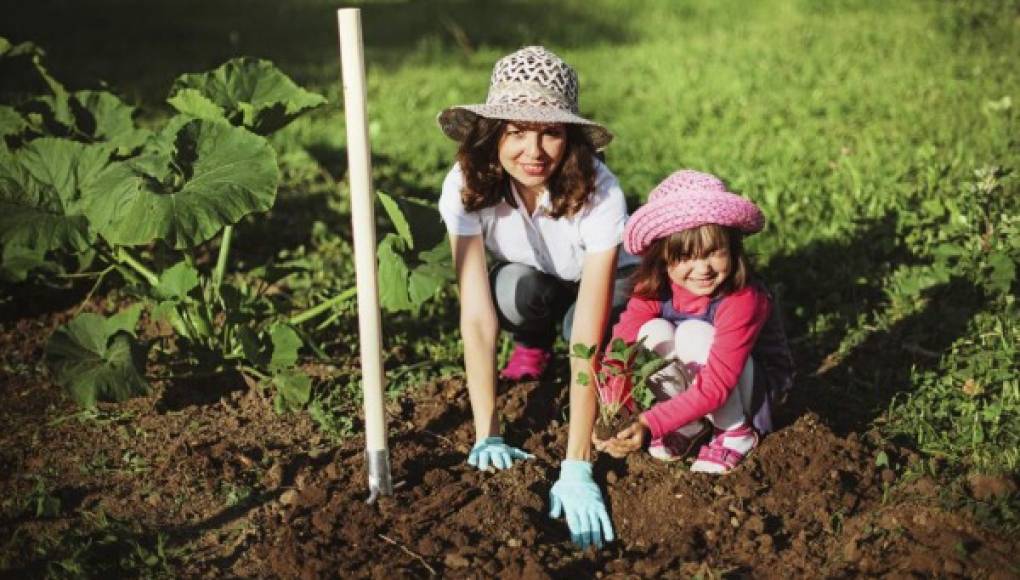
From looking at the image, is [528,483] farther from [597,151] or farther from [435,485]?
[597,151]

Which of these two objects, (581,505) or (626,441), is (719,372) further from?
(581,505)

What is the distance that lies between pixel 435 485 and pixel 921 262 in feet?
7.57

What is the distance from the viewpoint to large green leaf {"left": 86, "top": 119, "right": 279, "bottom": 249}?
3160mm

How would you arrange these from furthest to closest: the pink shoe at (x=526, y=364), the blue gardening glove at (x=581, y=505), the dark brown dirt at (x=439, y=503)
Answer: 1. the pink shoe at (x=526, y=364)
2. the blue gardening glove at (x=581, y=505)
3. the dark brown dirt at (x=439, y=503)

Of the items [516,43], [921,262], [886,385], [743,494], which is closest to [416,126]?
[516,43]

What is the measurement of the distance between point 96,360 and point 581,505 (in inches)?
58.6

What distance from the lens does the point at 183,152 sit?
11.2 feet

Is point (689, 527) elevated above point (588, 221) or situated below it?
below

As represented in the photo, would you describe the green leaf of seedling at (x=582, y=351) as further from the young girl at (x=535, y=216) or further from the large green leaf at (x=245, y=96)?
the large green leaf at (x=245, y=96)

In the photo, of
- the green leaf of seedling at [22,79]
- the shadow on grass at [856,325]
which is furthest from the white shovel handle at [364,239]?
the green leaf of seedling at [22,79]

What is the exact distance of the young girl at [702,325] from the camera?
2.96 m

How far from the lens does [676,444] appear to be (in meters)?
3.21

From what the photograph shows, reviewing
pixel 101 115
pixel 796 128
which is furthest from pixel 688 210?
pixel 796 128

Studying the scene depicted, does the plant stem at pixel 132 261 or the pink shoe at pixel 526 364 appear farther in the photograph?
the pink shoe at pixel 526 364
